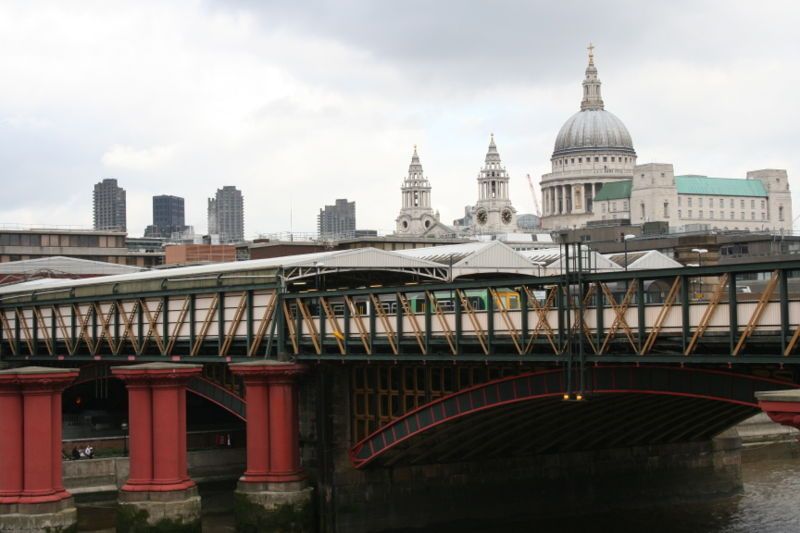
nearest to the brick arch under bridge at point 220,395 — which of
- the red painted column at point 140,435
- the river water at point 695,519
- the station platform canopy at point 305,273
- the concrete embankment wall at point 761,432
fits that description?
the station platform canopy at point 305,273

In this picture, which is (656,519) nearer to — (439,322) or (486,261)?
(439,322)

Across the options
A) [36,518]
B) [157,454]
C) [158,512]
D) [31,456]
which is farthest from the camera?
[157,454]

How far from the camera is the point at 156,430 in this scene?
6962 centimetres

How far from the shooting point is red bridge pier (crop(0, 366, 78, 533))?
6762 centimetres

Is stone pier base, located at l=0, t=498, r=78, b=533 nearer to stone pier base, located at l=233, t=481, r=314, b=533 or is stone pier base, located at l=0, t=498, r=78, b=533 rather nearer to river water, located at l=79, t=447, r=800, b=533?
river water, located at l=79, t=447, r=800, b=533

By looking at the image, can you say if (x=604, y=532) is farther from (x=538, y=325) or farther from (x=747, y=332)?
(x=747, y=332)

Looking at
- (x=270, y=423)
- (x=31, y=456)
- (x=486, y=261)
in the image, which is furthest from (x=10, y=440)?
(x=486, y=261)

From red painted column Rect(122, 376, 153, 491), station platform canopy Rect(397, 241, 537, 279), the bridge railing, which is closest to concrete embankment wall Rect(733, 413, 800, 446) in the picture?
station platform canopy Rect(397, 241, 537, 279)

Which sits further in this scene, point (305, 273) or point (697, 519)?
point (697, 519)

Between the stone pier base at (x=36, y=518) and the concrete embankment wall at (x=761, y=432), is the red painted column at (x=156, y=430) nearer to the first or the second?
the stone pier base at (x=36, y=518)

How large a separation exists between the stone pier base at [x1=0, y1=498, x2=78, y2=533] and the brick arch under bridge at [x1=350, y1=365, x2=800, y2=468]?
43.5 feet

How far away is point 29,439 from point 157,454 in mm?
5512

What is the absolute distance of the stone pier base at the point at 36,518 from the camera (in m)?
67.2

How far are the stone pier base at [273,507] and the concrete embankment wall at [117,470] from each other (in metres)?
14.1
